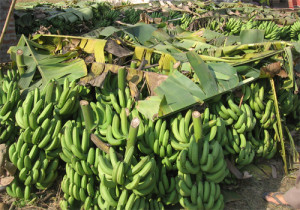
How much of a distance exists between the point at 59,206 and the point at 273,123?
2.13 metres

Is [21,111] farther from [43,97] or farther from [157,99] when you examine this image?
[157,99]

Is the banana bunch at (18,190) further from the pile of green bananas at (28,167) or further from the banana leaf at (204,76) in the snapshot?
the banana leaf at (204,76)

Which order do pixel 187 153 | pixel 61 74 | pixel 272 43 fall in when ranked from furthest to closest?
pixel 272 43 → pixel 61 74 → pixel 187 153

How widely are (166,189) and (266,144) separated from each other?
4.02 feet

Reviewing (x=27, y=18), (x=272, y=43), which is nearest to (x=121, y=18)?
(x=27, y=18)

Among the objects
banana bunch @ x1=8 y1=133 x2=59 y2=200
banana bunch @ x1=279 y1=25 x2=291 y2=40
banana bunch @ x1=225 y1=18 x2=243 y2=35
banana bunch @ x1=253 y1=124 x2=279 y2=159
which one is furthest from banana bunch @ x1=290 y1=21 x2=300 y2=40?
banana bunch @ x1=8 y1=133 x2=59 y2=200

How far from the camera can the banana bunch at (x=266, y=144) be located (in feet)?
8.76

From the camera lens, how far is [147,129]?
2.10m

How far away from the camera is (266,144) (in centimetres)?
270

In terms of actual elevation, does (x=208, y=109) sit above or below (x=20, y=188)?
above

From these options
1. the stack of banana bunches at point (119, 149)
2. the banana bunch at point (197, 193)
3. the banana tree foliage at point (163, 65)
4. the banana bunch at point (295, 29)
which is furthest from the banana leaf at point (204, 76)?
the banana bunch at point (295, 29)

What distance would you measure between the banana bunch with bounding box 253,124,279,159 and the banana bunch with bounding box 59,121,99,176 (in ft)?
5.22

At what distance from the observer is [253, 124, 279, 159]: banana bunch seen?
2.67 m

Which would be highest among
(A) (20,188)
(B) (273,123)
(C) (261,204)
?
(B) (273,123)
